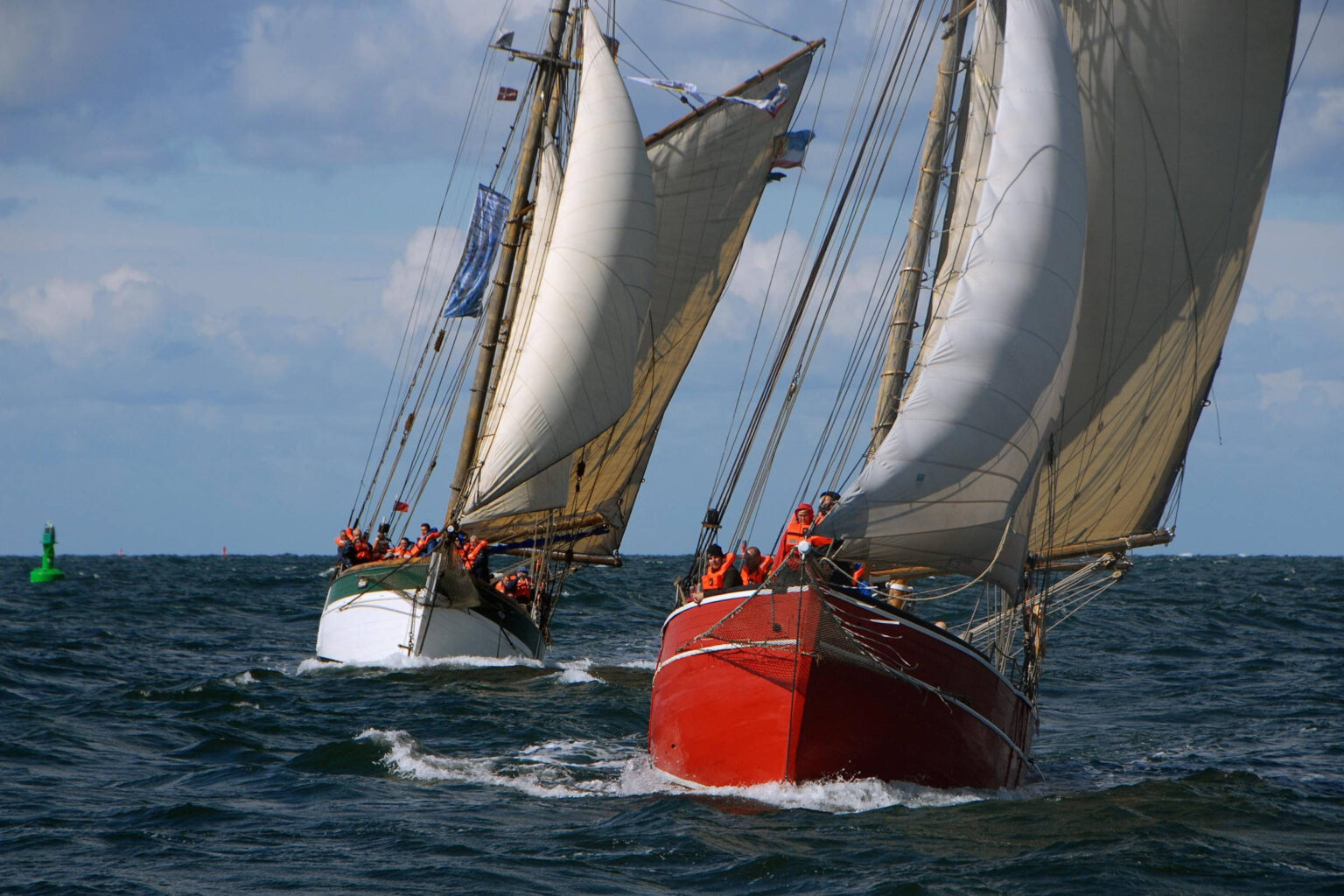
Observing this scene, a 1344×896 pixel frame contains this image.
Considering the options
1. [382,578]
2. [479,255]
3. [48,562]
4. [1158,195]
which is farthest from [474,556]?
[48,562]

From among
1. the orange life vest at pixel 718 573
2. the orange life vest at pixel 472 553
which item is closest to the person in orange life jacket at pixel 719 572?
the orange life vest at pixel 718 573

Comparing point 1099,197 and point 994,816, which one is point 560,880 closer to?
point 994,816

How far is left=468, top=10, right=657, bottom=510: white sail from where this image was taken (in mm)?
27891

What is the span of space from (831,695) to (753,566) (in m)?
2.22

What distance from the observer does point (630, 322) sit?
29.4m

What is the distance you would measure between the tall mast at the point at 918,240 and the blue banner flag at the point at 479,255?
15.7 metres

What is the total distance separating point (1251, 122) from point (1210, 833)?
11.0 meters

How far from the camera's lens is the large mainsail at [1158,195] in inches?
825

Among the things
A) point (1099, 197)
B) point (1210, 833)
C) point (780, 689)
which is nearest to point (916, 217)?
point (1099, 197)

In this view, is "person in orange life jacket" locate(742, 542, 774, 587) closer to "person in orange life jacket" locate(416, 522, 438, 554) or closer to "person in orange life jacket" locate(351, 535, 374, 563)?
"person in orange life jacket" locate(416, 522, 438, 554)

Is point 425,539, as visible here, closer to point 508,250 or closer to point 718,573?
point 508,250

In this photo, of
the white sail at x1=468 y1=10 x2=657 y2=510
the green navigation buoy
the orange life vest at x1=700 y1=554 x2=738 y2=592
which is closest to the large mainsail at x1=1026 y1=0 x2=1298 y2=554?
the orange life vest at x1=700 y1=554 x2=738 y2=592

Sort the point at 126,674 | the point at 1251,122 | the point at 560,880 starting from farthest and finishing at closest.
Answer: the point at 126,674, the point at 1251,122, the point at 560,880

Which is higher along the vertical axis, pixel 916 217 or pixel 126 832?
pixel 916 217
